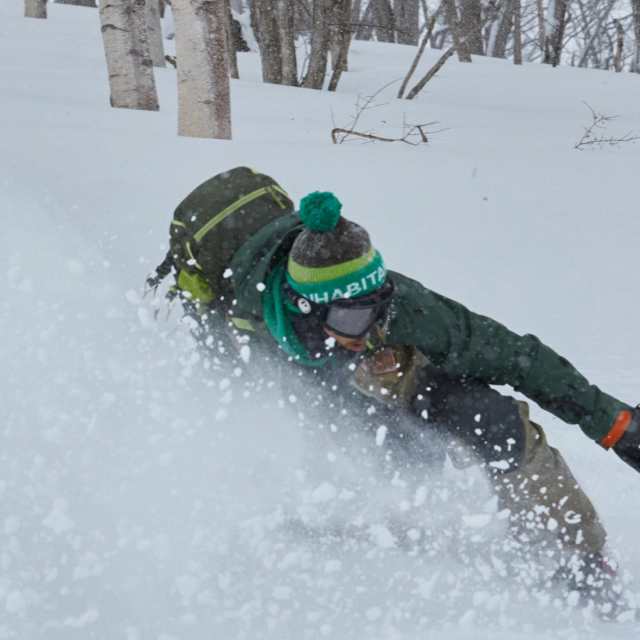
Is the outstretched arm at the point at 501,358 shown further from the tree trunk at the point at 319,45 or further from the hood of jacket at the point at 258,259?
the tree trunk at the point at 319,45

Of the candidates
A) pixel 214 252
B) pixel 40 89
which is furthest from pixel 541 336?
pixel 40 89

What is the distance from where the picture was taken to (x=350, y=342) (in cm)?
249

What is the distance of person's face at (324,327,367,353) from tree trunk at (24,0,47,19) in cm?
1318

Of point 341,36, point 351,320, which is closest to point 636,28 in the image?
point 341,36

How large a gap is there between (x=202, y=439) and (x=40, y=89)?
4922 mm

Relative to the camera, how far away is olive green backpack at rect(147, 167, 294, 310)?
2.75 meters

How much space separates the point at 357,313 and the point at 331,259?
0.54 ft

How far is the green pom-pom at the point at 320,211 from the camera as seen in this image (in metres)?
2.30

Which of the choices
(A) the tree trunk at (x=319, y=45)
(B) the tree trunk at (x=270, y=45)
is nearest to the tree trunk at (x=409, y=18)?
(B) the tree trunk at (x=270, y=45)

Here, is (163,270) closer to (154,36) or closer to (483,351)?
(483,351)

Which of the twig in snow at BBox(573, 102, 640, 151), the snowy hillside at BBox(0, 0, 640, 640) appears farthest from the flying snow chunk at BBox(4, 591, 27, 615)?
the twig in snow at BBox(573, 102, 640, 151)

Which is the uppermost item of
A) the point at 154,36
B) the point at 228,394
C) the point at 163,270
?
the point at 154,36

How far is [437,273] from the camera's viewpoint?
457 centimetres

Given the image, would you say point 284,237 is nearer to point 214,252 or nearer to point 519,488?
point 214,252
